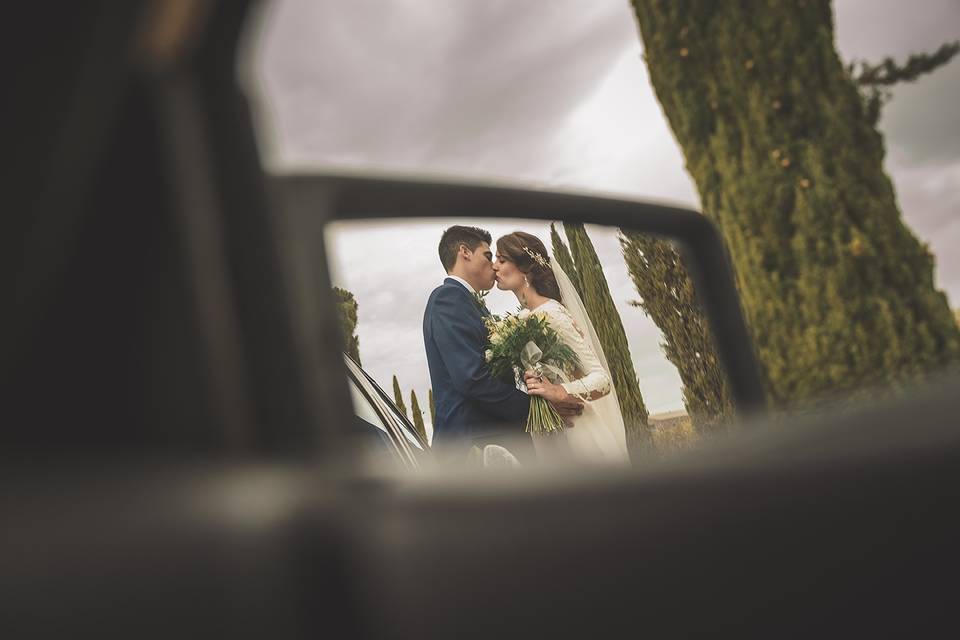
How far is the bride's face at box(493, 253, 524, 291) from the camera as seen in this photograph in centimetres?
385

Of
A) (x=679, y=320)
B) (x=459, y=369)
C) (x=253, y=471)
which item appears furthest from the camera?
(x=679, y=320)

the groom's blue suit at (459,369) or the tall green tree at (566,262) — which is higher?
the tall green tree at (566,262)

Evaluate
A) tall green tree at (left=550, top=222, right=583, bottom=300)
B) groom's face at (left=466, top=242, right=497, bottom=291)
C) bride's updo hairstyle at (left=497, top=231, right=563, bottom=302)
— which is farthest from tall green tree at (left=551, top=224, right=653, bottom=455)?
groom's face at (left=466, top=242, right=497, bottom=291)

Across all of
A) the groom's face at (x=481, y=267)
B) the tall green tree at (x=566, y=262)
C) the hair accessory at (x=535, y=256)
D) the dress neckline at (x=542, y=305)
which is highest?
the tall green tree at (x=566, y=262)

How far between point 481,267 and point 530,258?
2.05 feet

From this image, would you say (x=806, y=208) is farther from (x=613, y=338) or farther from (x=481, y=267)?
(x=481, y=267)

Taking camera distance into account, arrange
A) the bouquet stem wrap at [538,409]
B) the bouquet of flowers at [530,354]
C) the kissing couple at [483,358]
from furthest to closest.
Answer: the bouquet stem wrap at [538,409], the bouquet of flowers at [530,354], the kissing couple at [483,358]

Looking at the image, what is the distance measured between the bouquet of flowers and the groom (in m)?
0.08

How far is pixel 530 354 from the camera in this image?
383cm

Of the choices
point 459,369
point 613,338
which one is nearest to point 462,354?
point 459,369

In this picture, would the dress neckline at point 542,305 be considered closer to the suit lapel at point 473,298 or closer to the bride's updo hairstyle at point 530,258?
the bride's updo hairstyle at point 530,258

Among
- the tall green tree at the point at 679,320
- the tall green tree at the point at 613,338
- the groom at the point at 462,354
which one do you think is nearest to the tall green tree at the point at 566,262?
the tall green tree at the point at 613,338

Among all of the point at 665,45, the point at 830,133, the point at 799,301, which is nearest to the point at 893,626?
the point at 799,301

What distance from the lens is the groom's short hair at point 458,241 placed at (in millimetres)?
3215
